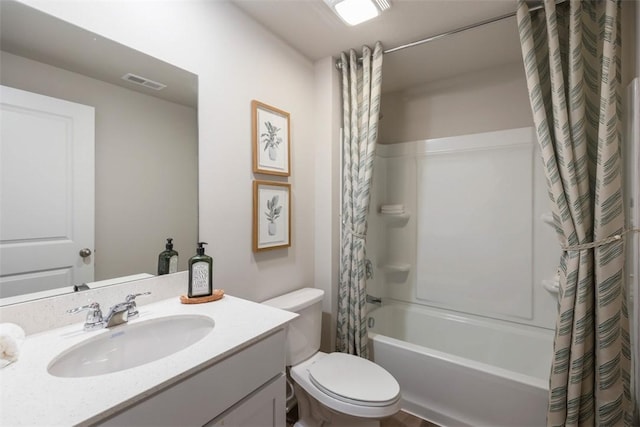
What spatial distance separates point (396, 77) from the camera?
94.7 inches

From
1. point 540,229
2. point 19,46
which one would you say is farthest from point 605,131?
point 19,46

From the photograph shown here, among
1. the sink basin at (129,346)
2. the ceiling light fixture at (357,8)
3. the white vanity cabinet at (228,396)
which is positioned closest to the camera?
the white vanity cabinet at (228,396)

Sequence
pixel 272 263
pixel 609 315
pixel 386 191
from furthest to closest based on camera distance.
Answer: pixel 386 191 < pixel 272 263 < pixel 609 315

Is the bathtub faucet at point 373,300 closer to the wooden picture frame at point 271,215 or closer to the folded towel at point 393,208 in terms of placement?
the folded towel at point 393,208

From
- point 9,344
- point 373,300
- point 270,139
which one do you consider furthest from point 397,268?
point 9,344

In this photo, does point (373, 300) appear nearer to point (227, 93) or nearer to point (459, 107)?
point (459, 107)

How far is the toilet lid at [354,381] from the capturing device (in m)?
1.31

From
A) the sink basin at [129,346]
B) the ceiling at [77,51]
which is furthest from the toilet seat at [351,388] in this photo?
the ceiling at [77,51]

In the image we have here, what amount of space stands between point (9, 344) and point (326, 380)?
1165 mm

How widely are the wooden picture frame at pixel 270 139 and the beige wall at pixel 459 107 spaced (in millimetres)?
1257

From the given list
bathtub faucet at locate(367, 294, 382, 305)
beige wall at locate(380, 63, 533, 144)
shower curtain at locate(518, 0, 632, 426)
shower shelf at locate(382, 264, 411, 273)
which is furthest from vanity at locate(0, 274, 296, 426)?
beige wall at locate(380, 63, 533, 144)

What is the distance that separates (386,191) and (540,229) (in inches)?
45.5

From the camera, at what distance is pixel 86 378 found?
27.3 inches

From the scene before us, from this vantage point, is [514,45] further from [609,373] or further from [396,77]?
[609,373]
